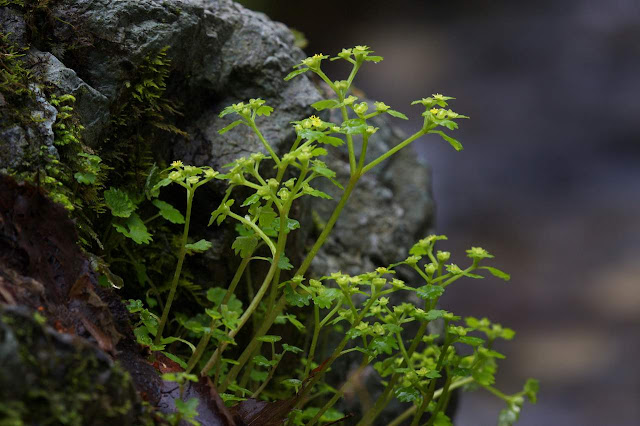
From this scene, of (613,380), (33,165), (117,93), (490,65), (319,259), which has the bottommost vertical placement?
(613,380)

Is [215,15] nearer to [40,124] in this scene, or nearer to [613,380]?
Result: [40,124]

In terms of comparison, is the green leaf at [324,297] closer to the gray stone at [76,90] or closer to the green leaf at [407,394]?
the green leaf at [407,394]

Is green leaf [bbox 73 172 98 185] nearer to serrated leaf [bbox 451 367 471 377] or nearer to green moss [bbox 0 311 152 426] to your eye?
green moss [bbox 0 311 152 426]

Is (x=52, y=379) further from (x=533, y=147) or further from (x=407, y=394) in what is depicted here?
(x=533, y=147)

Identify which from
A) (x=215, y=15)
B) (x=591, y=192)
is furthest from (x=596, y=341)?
(x=215, y=15)

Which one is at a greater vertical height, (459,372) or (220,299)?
(459,372)

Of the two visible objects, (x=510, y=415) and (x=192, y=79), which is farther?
(x=192, y=79)

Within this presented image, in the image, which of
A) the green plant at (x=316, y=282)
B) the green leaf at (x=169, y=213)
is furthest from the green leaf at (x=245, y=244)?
the green leaf at (x=169, y=213)

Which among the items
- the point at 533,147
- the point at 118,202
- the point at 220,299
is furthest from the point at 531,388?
the point at 533,147
